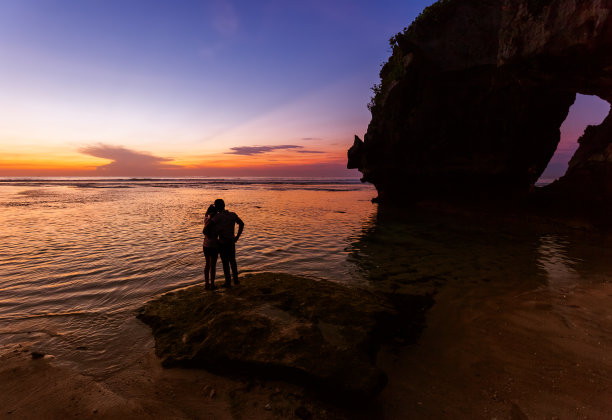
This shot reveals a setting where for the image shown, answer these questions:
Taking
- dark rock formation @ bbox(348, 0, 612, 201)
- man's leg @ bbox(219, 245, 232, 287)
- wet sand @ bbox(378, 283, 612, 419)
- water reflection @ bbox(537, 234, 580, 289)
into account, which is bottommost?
water reflection @ bbox(537, 234, 580, 289)

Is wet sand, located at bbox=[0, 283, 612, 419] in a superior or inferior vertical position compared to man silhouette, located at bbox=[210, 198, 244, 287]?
inferior

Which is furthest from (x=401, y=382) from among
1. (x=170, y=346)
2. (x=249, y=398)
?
(x=170, y=346)

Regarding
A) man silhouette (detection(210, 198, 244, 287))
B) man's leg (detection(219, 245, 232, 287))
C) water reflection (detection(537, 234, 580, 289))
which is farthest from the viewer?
water reflection (detection(537, 234, 580, 289))

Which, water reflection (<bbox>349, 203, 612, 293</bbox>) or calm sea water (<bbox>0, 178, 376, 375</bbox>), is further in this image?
water reflection (<bbox>349, 203, 612, 293</bbox>)

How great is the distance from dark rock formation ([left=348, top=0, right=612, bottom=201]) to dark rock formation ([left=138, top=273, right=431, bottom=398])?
1467 cm

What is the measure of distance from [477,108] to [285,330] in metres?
23.3

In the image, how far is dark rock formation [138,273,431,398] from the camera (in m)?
4.02

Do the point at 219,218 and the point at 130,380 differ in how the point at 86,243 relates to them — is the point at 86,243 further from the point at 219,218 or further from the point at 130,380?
the point at 130,380

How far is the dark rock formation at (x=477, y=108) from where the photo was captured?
50.2ft

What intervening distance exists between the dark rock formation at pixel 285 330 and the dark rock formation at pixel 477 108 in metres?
14.7

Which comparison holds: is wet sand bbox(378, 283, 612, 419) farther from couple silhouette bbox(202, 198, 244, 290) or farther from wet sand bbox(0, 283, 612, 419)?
couple silhouette bbox(202, 198, 244, 290)

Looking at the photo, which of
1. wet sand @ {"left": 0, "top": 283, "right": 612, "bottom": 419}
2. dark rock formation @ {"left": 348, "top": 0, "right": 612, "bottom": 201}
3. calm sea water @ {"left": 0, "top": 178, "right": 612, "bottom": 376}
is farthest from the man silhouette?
dark rock formation @ {"left": 348, "top": 0, "right": 612, "bottom": 201}

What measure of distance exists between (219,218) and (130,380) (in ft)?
11.9

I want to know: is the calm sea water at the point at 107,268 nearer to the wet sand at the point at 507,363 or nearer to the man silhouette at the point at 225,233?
the man silhouette at the point at 225,233
